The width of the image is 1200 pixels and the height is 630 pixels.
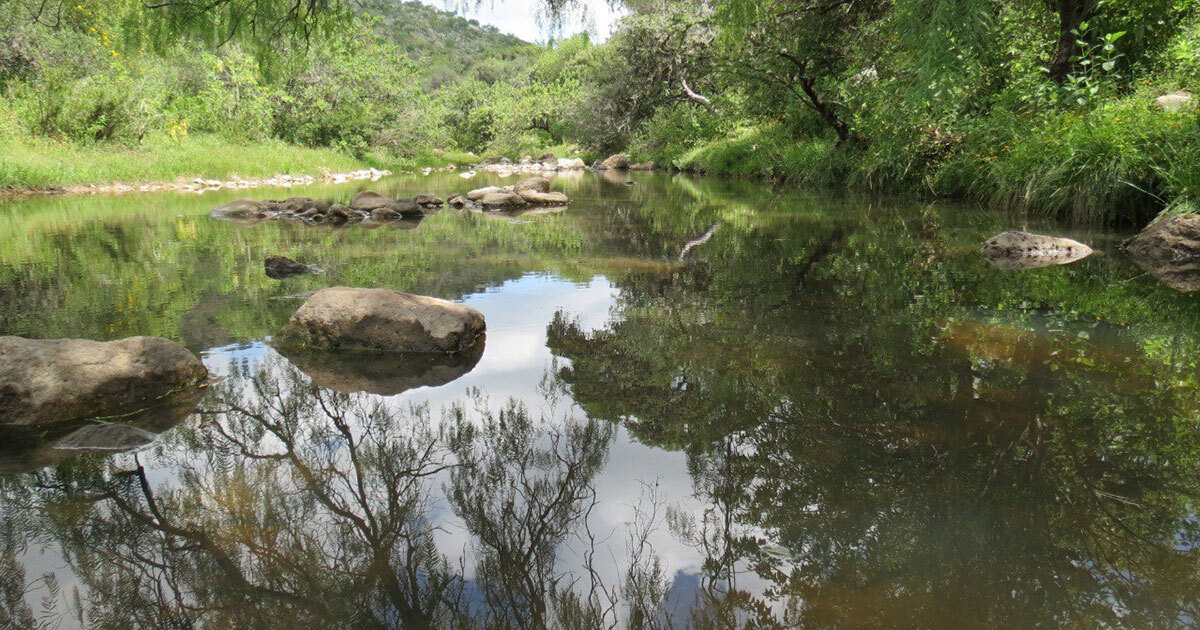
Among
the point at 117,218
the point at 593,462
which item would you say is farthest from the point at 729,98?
the point at 593,462

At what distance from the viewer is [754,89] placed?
19297 mm

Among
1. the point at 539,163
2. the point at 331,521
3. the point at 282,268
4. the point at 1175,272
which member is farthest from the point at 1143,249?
the point at 539,163

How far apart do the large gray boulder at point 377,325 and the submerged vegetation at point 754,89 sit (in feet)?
9.77

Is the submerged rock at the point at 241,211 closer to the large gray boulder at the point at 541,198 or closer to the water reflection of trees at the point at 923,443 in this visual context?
the large gray boulder at the point at 541,198

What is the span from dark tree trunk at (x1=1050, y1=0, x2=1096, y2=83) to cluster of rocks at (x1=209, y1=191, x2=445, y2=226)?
35.9 ft

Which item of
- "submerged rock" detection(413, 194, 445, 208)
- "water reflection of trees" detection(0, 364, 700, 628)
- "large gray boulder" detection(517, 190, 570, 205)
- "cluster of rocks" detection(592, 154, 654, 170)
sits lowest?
"water reflection of trees" detection(0, 364, 700, 628)

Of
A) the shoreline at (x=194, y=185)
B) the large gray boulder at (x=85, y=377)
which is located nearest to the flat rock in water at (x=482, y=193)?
the shoreline at (x=194, y=185)

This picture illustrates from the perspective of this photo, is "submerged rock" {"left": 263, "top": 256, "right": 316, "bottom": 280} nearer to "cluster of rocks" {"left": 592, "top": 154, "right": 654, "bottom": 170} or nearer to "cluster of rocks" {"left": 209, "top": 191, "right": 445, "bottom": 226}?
"cluster of rocks" {"left": 209, "top": 191, "right": 445, "bottom": 226}

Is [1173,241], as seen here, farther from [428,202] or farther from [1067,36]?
[428,202]

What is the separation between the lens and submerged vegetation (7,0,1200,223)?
6.71 meters

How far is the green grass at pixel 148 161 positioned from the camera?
50.1ft

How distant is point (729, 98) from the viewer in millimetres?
24922

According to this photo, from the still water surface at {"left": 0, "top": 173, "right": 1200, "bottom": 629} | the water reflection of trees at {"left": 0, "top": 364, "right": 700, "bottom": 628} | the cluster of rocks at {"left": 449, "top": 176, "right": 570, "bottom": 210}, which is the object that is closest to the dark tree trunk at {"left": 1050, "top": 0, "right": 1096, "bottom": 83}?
the still water surface at {"left": 0, "top": 173, "right": 1200, "bottom": 629}

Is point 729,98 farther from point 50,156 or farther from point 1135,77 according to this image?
point 50,156
